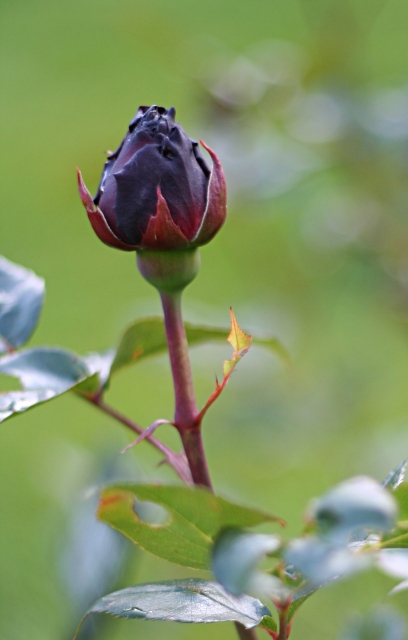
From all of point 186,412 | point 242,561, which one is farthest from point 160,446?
point 242,561

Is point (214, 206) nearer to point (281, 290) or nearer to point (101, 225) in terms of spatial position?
point (101, 225)

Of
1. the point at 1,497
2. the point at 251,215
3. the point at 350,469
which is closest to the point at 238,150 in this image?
the point at 251,215

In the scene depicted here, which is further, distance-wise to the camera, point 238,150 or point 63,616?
point 238,150

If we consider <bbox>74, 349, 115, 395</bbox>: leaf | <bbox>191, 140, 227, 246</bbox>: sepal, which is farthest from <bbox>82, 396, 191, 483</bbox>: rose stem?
<bbox>191, 140, 227, 246</bbox>: sepal

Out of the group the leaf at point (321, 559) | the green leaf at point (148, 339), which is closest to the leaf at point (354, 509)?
the leaf at point (321, 559)

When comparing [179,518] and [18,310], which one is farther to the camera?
[18,310]

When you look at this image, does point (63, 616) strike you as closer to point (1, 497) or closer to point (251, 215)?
point (251, 215)
